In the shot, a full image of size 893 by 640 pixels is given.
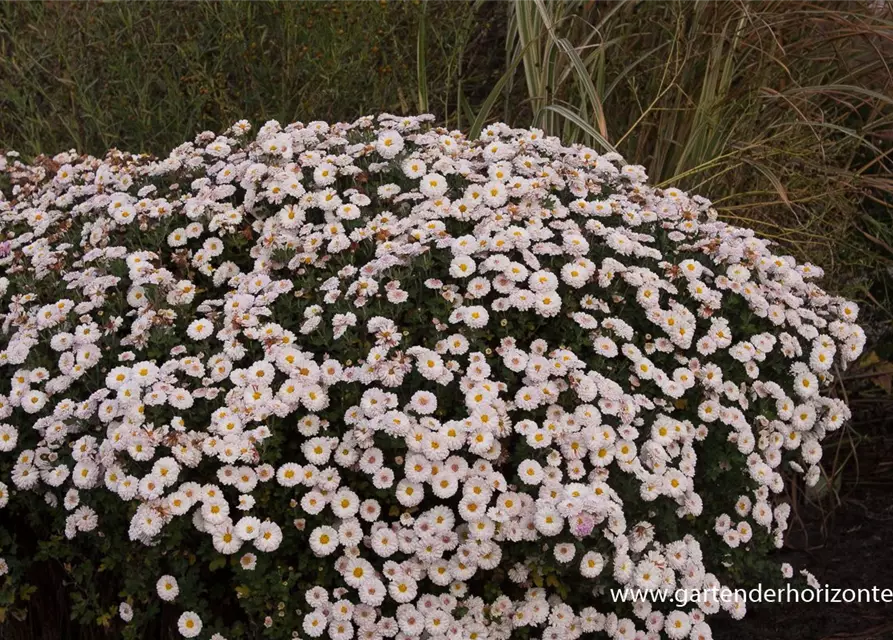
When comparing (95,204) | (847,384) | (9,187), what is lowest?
(847,384)

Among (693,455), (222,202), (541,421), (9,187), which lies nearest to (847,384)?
(693,455)

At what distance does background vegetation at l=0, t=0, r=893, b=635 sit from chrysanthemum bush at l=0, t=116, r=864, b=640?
111 cm

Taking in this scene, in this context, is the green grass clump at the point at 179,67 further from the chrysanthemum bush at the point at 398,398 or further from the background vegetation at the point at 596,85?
the chrysanthemum bush at the point at 398,398

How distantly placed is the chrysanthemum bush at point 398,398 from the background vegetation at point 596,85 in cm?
111

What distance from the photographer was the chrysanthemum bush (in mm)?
2439

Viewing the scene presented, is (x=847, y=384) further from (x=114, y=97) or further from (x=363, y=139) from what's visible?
(x=114, y=97)

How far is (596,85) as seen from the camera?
4.78 metres

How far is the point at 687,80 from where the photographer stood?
4.70 meters

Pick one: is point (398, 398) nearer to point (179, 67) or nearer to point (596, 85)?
point (179, 67)

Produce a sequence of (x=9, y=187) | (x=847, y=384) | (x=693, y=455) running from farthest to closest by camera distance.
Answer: (x=847, y=384), (x=9, y=187), (x=693, y=455)

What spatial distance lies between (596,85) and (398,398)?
266cm

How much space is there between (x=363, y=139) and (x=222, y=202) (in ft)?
1.61

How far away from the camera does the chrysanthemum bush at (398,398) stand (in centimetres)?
244

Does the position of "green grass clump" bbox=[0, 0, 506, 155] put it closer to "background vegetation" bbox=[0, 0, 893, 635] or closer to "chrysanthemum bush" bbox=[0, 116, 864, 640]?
"background vegetation" bbox=[0, 0, 893, 635]
